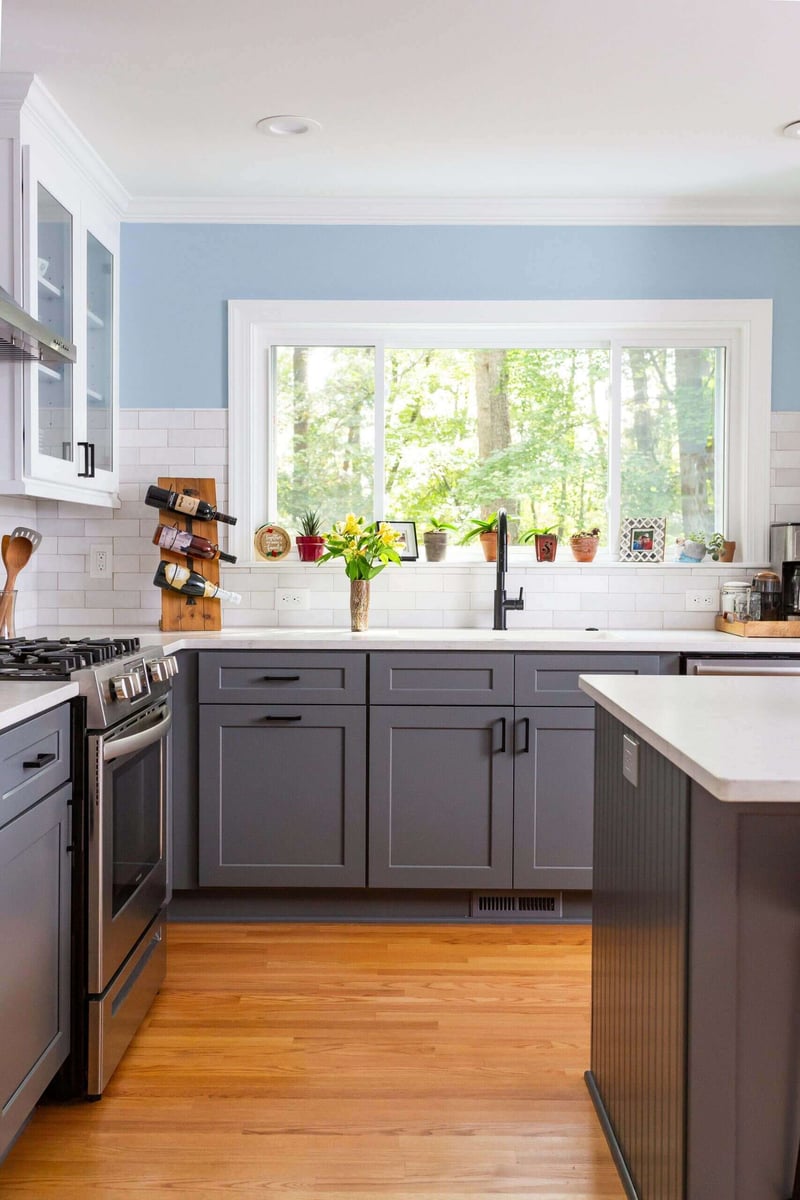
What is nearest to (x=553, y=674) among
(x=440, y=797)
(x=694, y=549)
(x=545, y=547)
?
(x=440, y=797)

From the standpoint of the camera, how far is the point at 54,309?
3.11m

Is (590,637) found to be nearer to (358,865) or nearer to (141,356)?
(358,865)

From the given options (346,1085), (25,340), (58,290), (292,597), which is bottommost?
(346,1085)

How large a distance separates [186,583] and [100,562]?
0.47 metres

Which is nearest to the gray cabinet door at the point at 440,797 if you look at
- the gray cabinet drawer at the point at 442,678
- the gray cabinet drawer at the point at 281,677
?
the gray cabinet drawer at the point at 442,678

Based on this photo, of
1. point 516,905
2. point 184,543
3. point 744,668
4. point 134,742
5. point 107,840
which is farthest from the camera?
point 184,543

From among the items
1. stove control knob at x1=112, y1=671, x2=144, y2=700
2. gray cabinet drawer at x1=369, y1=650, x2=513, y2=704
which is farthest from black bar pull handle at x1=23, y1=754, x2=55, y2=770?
gray cabinet drawer at x1=369, y1=650, x2=513, y2=704

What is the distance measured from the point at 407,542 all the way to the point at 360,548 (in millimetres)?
Result: 371

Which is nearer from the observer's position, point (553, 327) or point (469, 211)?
point (469, 211)

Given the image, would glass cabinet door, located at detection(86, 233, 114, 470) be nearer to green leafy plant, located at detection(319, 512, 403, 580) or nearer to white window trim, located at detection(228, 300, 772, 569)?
white window trim, located at detection(228, 300, 772, 569)

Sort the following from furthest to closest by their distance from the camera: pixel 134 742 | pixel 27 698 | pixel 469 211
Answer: pixel 469 211 < pixel 134 742 < pixel 27 698

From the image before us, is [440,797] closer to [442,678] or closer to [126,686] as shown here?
[442,678]

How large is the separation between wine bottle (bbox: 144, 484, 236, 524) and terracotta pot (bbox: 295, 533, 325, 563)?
299mm

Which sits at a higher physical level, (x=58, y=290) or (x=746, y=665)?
(x=58, y=290)
